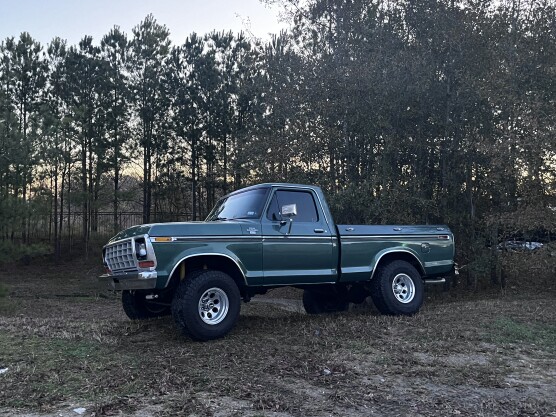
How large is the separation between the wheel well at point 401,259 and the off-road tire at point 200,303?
8.81 feet

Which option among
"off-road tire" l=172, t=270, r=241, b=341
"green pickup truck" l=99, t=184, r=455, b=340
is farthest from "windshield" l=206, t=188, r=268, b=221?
"off-road tire" l=172, t=270, r=241, b=341

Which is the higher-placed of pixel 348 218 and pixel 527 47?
pixel 527 47

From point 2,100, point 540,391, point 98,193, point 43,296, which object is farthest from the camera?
point 98,193

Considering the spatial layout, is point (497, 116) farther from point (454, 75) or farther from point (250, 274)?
point (250, 274)

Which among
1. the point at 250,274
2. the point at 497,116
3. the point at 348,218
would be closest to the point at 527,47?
the point at 497,116

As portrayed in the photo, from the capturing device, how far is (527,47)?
44.0 feet

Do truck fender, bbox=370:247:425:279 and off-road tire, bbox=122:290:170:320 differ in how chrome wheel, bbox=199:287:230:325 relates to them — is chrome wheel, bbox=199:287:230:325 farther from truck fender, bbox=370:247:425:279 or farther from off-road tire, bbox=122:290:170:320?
truck fender, bbox=370:247:425:279

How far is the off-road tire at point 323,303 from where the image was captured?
9352 millimetres

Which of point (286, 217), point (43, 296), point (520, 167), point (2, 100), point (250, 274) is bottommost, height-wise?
point (43, 296)

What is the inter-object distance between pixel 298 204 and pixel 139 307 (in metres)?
2.75

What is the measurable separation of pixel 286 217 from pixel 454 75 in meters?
9.55

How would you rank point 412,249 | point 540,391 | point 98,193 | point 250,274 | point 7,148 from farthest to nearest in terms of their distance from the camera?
point 98,193, point 7,148, point 412,249, point 250,274, point 540,391

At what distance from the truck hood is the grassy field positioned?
4.34 feet

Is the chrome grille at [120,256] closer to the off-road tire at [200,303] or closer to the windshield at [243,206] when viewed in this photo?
the off-road tire at [200,303]
